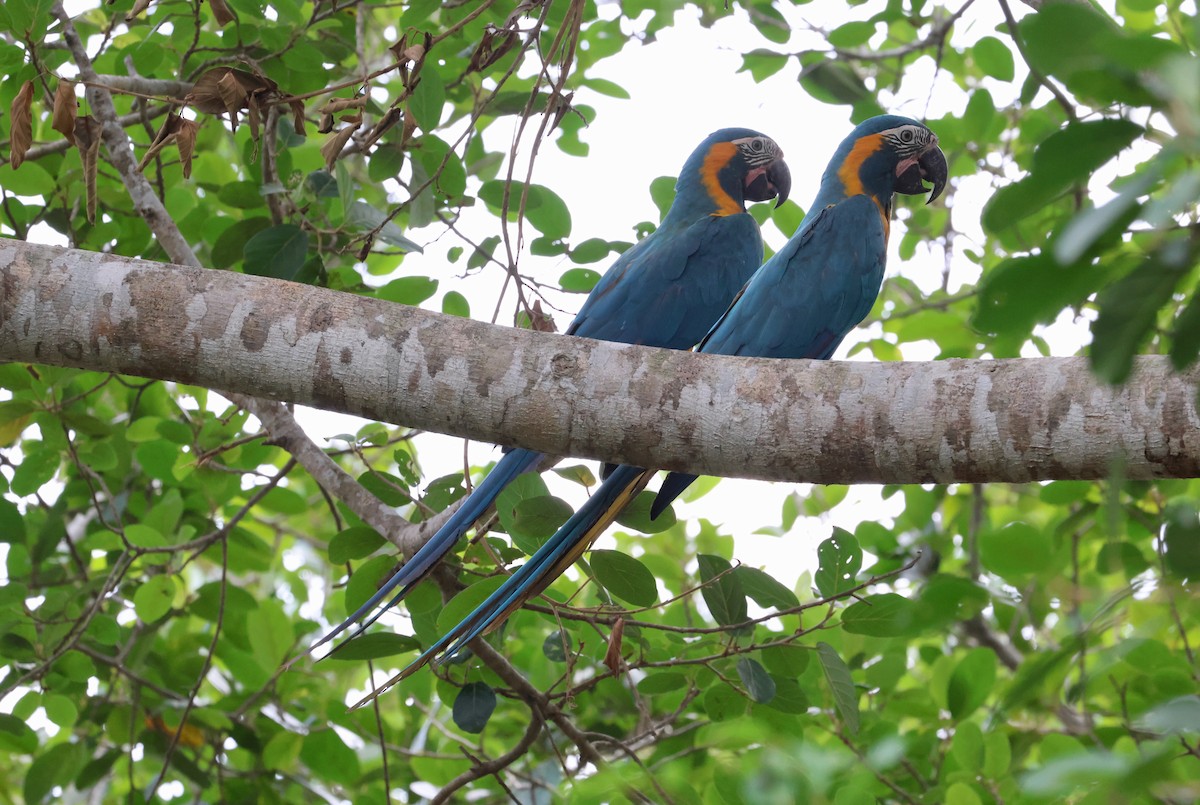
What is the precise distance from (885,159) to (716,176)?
1.61 ft

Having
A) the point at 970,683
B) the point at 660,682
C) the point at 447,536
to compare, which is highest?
the point at 447,536

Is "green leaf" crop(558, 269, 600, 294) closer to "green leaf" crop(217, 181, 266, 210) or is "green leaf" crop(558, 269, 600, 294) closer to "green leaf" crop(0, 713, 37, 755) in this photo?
Result: "green leaf" crop(217, 181, 266, 210)

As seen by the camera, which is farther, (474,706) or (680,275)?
(680,275)

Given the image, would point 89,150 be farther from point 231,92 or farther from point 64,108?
point 231,92

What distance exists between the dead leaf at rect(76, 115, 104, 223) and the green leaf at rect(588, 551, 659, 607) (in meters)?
1.14

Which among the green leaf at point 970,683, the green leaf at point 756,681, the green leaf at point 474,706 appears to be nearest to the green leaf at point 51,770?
the green leaf at point 474,706

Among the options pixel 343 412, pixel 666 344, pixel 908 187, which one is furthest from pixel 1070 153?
pixel 908 187

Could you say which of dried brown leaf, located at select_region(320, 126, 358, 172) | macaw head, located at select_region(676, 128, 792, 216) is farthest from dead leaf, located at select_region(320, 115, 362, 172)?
macaw head, located at select_region(676, 128, 792, 216)

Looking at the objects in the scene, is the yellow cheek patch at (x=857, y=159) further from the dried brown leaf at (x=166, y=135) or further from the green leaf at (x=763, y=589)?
the dried brown leaf at (x=166, y=135)

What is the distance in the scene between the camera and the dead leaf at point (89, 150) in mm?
1905

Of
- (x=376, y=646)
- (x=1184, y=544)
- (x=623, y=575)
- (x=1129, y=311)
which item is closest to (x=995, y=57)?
(x=623, y=575)

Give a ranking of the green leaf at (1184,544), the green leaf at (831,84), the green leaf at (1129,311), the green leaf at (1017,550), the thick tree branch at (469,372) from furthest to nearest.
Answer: the green leaf at (831,84), the thick tree branch at (469,372), the green leaf at (1017,550), the green leaf at (1184,544), the green leaf at (1129,311)

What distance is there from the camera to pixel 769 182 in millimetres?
3297

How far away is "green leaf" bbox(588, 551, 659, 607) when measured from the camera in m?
2.04
